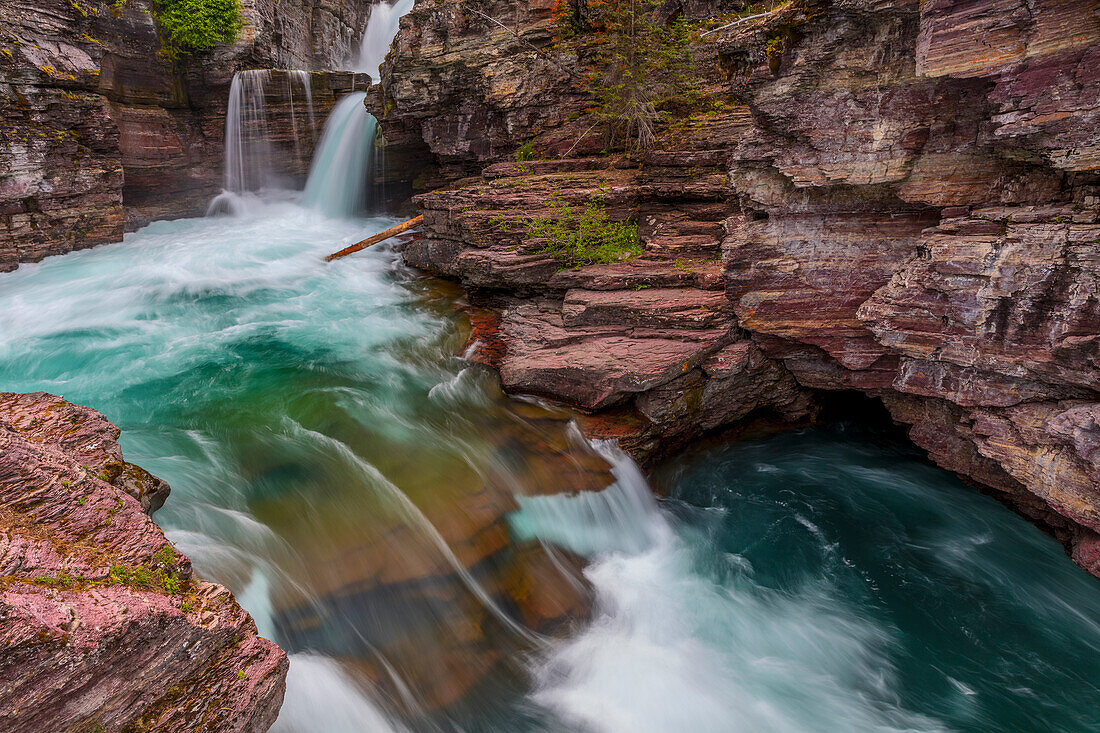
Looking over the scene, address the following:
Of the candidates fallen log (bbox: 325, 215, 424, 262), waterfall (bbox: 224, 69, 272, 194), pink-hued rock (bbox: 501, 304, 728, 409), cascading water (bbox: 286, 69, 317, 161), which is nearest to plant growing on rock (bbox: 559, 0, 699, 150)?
pink-hued rock (bbox: 501, 304, 728, 409)

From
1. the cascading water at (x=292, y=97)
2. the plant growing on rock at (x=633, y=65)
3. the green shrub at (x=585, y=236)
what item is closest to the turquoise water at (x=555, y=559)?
the green shrub at (x=585, y=236)

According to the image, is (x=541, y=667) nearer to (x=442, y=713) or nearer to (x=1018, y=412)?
(x=442, y=713)

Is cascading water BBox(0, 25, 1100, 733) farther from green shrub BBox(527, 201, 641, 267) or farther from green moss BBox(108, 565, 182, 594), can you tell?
green shrub BBox(527, 201, 641, 267)

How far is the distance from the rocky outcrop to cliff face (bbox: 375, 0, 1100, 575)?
4.90 m

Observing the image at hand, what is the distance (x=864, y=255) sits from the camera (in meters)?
6.63

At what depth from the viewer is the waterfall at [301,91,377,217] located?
53.3 ft

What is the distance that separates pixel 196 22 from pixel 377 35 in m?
8.97

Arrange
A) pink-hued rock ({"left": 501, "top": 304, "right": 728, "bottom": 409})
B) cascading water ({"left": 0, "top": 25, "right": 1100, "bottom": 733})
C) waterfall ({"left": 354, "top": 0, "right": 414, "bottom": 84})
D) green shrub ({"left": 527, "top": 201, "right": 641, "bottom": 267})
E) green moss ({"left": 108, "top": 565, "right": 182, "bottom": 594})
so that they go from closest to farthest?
green moss ({"left": 108, "top": 565, "right": 182, "bottom": 594})
cascading water ({"left": 0, "top": 25, "right": 1100, "bottom": 733})
pink-hued rock ({"left": 501, "top": 304, "right": 728, "bottom": 409})
green shrub ({"left": 527, "top": 201, "right": 641, "bottom": 267})
waterfall ({"left": 354, "top": 0, "right": 414, "bottom": 84})

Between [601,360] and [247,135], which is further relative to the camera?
[247,135]

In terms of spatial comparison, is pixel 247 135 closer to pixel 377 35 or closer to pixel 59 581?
pixel 377 35

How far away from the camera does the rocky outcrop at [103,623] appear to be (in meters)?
2.56

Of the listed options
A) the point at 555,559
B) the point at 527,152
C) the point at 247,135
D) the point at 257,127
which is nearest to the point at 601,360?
the point at 555,559

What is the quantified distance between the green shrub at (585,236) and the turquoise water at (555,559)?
2.21 meters

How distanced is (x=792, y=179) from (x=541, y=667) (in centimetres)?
578
